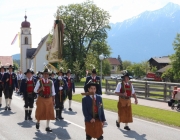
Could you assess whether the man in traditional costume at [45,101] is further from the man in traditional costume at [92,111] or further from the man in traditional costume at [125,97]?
the man in traditional costume at [92,111]

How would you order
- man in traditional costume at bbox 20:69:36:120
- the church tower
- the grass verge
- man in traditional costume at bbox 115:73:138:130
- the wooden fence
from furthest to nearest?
the church tower
the wooden fence
man in traditional costume at bbox 20:69:36:120
the grass verge
man in traditional costume at bbox 115:73:138:130

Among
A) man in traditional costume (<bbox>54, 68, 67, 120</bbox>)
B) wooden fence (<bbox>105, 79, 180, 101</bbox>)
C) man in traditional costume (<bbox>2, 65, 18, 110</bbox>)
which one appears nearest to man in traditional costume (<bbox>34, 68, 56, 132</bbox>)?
man in traditional costume (<bbox>54, 68, 67, 120</bbox>)

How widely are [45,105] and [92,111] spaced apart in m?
4.02

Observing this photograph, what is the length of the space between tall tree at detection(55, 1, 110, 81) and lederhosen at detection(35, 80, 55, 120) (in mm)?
47698

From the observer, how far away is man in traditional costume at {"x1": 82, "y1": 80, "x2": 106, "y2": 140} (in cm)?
735

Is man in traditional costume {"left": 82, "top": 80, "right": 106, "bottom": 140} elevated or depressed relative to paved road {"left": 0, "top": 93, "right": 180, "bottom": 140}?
elevated

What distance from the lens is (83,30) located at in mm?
61906

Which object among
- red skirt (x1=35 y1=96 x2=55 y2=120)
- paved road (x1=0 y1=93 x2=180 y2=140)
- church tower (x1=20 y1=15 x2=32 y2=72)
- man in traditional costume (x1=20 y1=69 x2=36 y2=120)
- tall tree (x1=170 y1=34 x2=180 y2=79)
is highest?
church tower (x1=20 y1=15 x2=32 y2=72)

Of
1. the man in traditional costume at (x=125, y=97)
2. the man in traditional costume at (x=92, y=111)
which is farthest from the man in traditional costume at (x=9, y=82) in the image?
the man in traditional costume at (x=92, y=111)

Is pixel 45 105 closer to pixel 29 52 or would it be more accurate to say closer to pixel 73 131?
pixel 73 131

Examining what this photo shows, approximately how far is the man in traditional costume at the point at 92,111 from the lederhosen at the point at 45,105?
3858 mm

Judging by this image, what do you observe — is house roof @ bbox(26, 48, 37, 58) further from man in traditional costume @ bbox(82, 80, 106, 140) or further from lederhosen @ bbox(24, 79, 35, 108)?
man in traditional costume @ bbox(82, 80, 106, 140)

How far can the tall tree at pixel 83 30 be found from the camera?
198 ft

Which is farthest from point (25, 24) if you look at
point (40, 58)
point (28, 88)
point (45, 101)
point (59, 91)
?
point (45, 101)
